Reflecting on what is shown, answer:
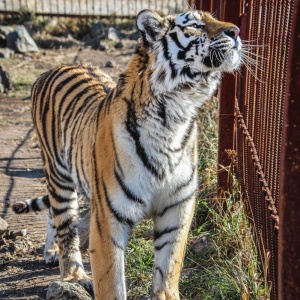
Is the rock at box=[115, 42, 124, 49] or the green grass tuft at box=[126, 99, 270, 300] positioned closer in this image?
the green grass tuft at box=[126, 99, 270, 300]

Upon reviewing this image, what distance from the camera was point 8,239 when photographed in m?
5.25

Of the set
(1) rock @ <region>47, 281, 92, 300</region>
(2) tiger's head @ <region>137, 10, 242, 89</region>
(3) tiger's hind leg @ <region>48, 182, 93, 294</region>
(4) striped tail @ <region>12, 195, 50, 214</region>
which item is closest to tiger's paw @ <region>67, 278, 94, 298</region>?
(3) tiger's hind leg @ <region>48, 182, 93, 294</region>

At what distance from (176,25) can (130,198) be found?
0.87m

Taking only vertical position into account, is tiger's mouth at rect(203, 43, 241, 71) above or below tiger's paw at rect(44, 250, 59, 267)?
above

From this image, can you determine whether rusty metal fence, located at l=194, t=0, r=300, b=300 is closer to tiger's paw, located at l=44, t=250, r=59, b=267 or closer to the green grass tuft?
the green grass tuft

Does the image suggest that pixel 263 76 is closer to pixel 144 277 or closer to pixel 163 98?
pixel 163 98

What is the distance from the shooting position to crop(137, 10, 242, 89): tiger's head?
3.46m

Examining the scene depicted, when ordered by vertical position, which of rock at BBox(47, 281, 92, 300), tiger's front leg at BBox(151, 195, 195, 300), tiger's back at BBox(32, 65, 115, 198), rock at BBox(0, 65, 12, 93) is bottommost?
rock at BBox(0, 65, 12, 93)

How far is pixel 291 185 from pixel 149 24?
5.28 feet

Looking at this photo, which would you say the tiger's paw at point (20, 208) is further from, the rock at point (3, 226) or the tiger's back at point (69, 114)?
the tiger's back at point (69, 114)

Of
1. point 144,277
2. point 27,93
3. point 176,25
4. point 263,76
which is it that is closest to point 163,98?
point 176,25

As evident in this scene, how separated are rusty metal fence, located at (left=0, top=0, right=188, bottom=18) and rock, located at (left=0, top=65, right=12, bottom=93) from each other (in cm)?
402

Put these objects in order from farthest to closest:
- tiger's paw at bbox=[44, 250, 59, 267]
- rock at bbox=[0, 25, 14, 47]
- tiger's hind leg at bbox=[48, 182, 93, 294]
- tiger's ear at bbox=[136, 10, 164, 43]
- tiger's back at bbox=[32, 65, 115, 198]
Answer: rock at bbox=[0, 25, 14, 47]
tiger's paw at bbox=[44, 250, 59, 267]
tiger's hind leg at bbox=[48, 182, 93, 294]
tiger's back at bbox=[32, 65, 115, 198]
tiger's ear at bbox=[136, 10, 164, 43]

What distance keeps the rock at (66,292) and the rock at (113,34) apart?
9610mm
